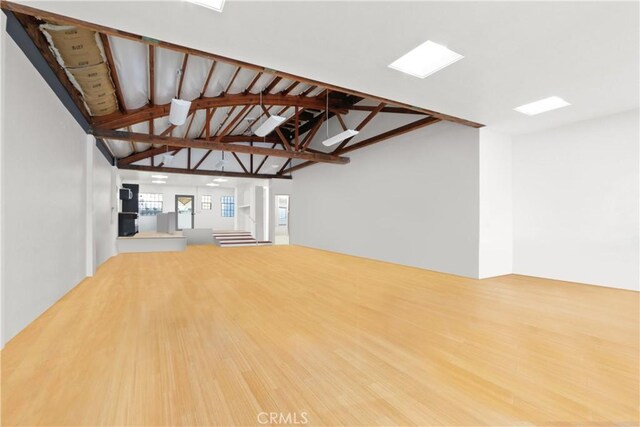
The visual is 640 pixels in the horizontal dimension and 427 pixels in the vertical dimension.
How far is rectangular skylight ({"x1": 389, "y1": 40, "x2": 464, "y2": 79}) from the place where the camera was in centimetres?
277

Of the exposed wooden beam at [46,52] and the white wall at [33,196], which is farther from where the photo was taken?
the exposed wooden beam at [46,52]

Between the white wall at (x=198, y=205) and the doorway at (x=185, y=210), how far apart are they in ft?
0.70

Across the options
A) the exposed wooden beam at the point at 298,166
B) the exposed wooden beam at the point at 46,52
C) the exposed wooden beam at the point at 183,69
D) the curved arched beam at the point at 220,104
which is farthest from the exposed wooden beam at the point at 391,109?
the exposed wooden beam at the point at 46,52

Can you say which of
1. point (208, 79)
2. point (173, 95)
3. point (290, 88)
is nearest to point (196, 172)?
point (173, 95)

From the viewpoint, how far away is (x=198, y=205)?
1542 cm

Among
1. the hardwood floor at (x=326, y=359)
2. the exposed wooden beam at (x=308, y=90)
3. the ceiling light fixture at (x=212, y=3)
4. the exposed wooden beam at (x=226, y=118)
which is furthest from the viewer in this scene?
the exposed wooden beam at (x=226, y=118)

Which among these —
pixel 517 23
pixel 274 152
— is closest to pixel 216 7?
pixel 517 23

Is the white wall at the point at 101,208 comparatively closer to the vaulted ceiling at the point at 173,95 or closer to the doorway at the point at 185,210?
the vaulted ceiling at the point at 173,95

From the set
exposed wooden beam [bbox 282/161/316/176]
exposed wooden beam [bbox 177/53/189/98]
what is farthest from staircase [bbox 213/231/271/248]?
exposed wooden beam [bbox 177/53/189/98]

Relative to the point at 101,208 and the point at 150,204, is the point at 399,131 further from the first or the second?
the point at 150,204

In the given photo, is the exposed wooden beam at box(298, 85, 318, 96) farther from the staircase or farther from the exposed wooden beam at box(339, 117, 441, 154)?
the staircase

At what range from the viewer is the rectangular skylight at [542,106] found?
383 centimetres

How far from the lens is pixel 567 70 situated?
305 cm

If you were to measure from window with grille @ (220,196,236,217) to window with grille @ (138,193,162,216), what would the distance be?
3.17m
